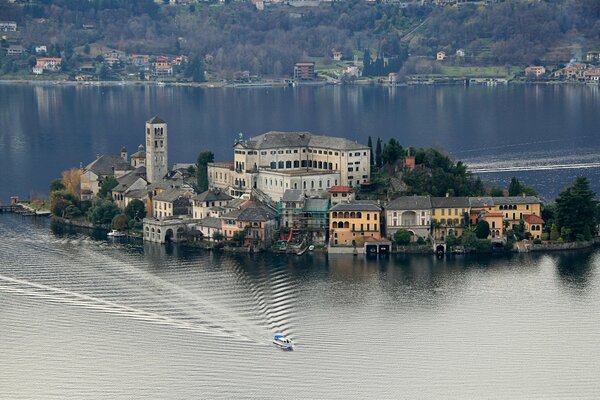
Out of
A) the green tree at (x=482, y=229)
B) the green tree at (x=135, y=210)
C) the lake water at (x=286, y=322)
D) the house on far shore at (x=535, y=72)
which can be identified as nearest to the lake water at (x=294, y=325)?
the lake water at (x=286, y=322)

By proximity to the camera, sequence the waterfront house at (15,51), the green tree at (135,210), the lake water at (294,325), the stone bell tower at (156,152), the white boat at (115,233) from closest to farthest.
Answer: the lake water at (294,325), the white boat at (115,233), the green tree at (135,210), the stone bell tower at (156,152), the waterfront house at (15,51)

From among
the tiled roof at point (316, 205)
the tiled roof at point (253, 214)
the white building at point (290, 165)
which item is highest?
the white building at point (290, 165)

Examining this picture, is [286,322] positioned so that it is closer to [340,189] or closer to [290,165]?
[340,189]

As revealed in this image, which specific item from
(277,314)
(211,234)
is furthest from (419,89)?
(277,314)

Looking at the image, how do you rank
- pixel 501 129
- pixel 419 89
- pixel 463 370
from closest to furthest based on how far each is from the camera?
1. pixel 463 370
2. pixel 501 129
3. pixel 419 89

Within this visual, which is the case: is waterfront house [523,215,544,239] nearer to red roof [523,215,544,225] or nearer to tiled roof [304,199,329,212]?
red roof [523,215,544,225]

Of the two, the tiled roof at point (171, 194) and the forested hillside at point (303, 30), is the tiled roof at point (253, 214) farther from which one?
the forested hillside at point (303, 30)

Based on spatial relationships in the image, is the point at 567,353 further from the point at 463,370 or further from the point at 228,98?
the point at 228,98

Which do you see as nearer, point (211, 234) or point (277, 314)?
point (277, 314)
